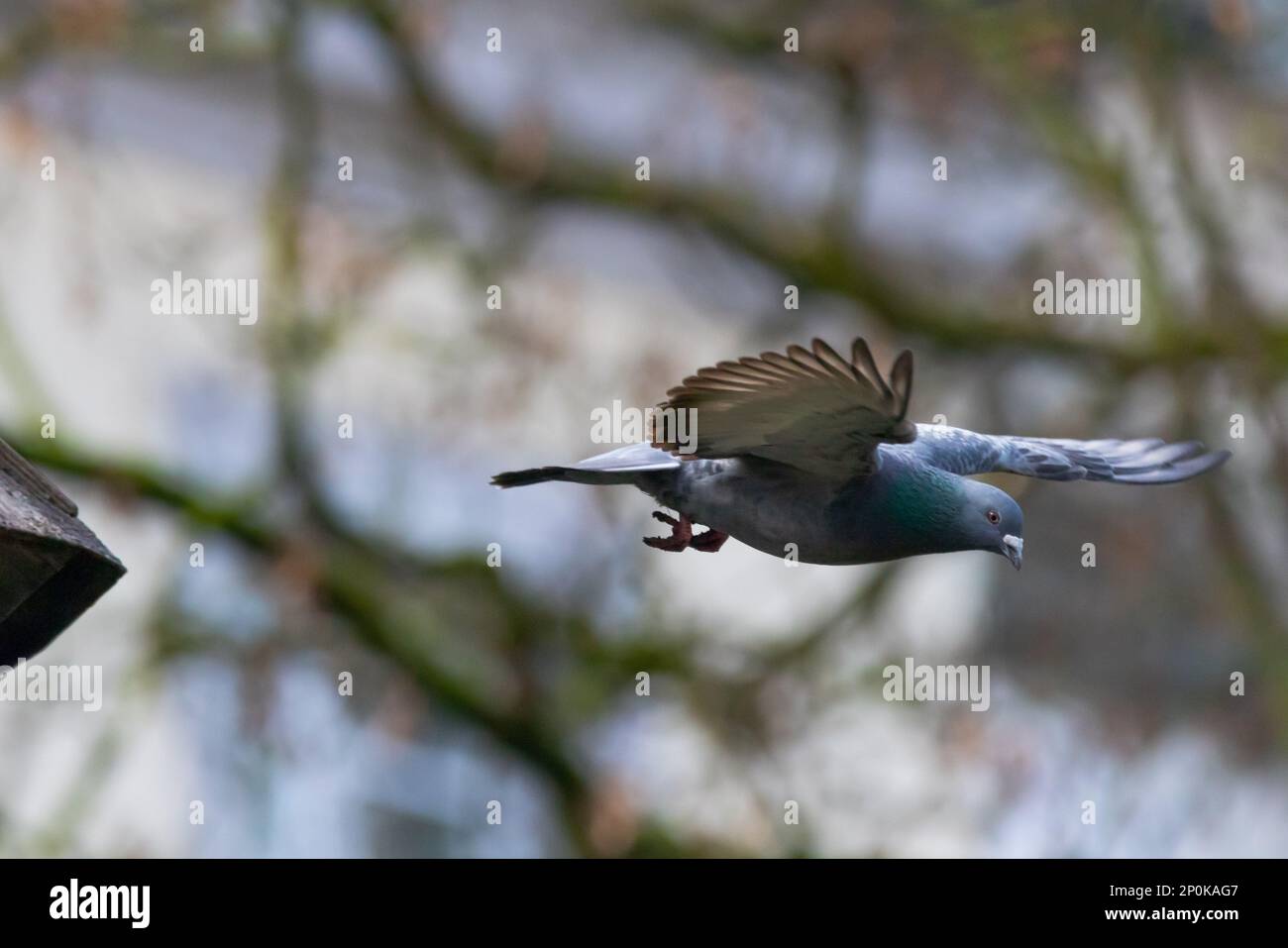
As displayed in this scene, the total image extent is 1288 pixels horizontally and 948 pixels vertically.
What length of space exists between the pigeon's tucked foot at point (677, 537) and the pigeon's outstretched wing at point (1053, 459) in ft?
2.05

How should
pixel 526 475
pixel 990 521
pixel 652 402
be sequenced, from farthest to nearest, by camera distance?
pixel 652 402, pixel 990 521, pixel 526 475

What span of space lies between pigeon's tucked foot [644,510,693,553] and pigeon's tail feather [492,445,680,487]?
0.11m

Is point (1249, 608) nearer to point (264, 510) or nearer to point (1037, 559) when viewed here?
point (1037, 559)

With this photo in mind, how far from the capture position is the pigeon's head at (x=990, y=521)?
3.48 metres

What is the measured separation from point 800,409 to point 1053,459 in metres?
1.23

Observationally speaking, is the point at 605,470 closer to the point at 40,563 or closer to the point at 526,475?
the point at 526,475

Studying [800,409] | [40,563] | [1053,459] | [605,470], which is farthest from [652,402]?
[40,563]

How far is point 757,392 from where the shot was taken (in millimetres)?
3158

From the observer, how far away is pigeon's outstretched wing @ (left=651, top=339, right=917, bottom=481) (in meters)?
3.05

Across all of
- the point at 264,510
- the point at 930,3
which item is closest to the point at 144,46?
the point at 264,510

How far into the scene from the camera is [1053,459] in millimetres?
4188

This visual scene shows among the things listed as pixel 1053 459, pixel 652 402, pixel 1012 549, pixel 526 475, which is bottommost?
pixel 1012 549

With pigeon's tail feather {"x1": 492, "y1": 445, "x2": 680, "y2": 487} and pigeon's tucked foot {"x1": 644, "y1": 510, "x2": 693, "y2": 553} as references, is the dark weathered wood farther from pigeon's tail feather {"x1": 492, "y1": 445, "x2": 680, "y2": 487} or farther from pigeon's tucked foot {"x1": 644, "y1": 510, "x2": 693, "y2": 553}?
pigeon's tucked foot {"x1": 644, "y1": 510, "x2": 693, "y2": 553}

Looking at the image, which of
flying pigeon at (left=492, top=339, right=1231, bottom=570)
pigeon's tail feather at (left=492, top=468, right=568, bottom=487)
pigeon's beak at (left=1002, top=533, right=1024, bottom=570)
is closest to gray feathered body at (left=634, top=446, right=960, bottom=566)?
flying pigeon at (left=492, top=339, right=1231, bottom=570)
